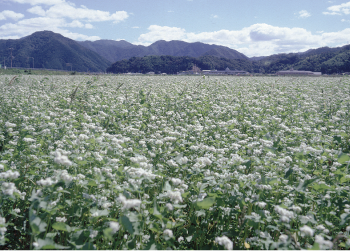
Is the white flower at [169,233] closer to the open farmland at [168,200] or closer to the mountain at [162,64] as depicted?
the open farmland at [168,200]

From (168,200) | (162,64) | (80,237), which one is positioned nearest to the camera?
(80,237)

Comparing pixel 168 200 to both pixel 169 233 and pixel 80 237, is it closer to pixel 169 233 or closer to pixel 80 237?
pixel 169 233

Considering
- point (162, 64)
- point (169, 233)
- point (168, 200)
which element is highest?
point (162, 64)

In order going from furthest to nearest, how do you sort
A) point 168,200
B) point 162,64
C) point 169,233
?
point 162,64
point 168,200
point 169,233

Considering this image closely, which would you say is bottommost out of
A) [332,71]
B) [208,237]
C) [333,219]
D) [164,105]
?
[208,237]

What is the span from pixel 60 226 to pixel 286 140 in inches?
169

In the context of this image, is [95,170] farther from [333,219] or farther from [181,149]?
[333,219]

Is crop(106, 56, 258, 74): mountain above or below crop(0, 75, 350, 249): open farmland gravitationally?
above

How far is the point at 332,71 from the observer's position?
87.2m

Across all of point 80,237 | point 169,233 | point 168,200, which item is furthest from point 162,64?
point 169,233

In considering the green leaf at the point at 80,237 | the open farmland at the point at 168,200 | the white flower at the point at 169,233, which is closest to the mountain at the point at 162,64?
the open farmland at the point at 168,200

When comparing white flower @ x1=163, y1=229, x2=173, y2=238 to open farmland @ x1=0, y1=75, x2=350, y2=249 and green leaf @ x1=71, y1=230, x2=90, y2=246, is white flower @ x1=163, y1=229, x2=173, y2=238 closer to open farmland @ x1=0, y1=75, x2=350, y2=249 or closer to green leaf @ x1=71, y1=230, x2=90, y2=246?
open farmland @ x1=0, y1=75, x2=350, y2=249

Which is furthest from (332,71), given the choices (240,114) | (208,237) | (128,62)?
(128,62)

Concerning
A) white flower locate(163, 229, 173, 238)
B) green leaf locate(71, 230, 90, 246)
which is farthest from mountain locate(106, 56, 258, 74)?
white flower locate(163, 229, 173, 238)
